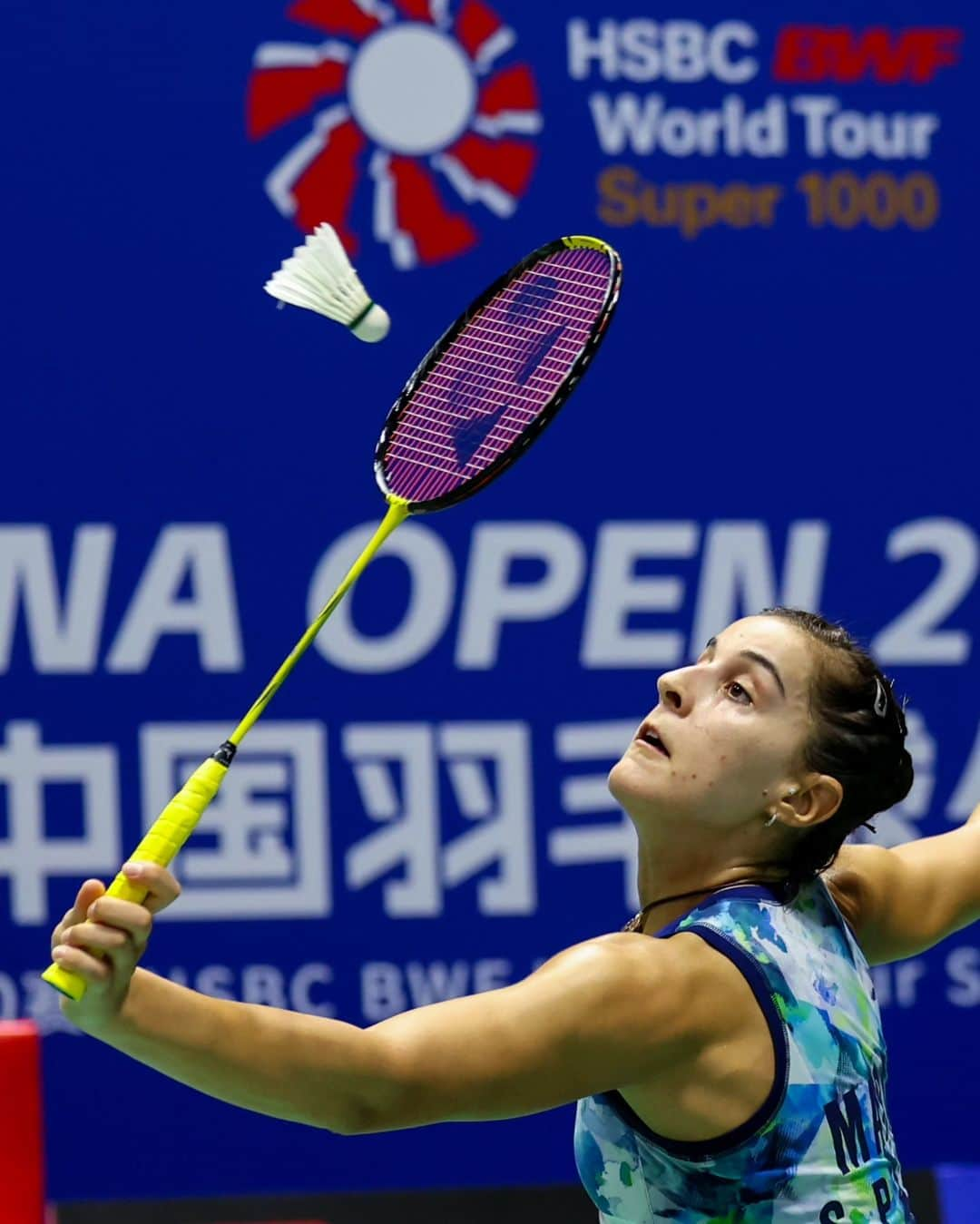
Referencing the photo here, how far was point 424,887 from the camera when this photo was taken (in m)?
4.27

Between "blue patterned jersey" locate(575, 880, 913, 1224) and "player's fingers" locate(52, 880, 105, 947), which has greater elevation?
"player's fingers" locate(52, 880, 105, 947)

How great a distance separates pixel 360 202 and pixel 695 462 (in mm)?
858

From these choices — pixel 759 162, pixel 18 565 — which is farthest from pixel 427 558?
pixel 759 162

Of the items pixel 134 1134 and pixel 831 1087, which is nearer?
pixel 831 1087

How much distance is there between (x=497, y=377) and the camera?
2850mm

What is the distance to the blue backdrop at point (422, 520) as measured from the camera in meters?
4.18

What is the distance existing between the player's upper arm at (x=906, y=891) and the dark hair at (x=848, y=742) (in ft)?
0.57

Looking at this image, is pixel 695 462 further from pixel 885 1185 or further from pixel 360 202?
pixel 885 1185

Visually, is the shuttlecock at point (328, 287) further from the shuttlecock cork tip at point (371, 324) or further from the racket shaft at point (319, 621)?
the racket shaft at point (319, 621)

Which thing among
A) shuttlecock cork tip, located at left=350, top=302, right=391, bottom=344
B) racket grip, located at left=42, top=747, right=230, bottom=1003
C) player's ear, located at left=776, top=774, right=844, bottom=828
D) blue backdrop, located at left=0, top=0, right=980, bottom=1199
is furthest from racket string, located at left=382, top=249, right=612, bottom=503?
blue backdrop, located at left=0, top=0, right=980, bottom=1199

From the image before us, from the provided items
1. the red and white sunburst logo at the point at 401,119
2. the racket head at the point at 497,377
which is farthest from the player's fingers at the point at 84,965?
the red and white sunburst logo at the point at 401,119

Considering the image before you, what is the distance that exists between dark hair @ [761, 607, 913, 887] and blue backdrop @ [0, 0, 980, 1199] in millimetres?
2025

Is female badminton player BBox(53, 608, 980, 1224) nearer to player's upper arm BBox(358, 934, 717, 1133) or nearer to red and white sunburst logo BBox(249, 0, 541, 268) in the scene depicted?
player's upper arm BBox(358, 934, 717, 1133)

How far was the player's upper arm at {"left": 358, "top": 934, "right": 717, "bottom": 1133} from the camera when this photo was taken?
183cm
